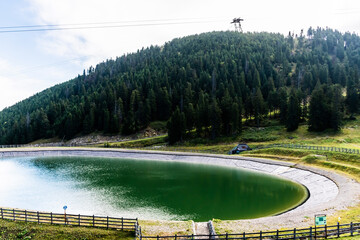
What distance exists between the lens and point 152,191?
44.0 m

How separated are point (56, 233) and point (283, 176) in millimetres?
44533

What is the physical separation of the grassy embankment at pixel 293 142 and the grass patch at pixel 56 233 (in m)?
27.9

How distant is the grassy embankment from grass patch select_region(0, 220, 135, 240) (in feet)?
91.6

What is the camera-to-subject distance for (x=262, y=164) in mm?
62844

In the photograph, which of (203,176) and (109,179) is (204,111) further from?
(109,179)

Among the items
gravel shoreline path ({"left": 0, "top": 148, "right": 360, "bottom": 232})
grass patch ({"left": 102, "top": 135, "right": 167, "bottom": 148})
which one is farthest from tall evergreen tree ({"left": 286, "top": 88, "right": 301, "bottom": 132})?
grass patch ({"left": 102, "top": 135, "right": 167, "bottom": 148})

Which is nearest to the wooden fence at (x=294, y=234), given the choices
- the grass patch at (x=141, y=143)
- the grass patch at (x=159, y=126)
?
the grass patch at (x=141, y=143)

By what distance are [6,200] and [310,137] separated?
7970 centimetres

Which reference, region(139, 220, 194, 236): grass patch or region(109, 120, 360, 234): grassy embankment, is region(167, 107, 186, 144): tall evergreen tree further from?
region(139, 220, 194, 236): grass patch

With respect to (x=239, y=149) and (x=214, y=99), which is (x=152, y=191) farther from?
(x=214, y=99)

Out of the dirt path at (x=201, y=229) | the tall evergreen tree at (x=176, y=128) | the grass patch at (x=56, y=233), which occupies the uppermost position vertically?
the tall evergreen tree at (x=176, y=128)

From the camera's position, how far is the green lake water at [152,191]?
34.1m

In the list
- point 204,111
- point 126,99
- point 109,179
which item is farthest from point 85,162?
point 126,99

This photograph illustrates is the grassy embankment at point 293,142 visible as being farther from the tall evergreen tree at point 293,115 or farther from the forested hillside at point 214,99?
the forested hillside at point 214,99
